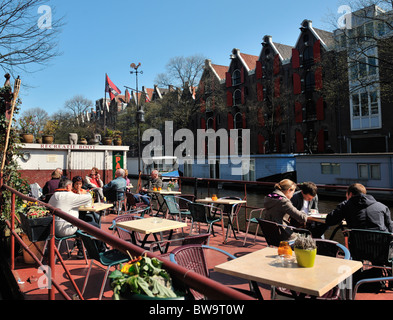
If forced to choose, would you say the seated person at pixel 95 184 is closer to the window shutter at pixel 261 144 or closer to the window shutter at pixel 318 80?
the window shutter at pixel 318 80

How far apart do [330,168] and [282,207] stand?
19.2 meters

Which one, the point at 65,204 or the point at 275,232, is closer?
the point at 275,232

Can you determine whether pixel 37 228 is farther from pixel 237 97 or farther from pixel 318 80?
pixel 237 97

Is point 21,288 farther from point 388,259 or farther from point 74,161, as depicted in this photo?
point 74,161

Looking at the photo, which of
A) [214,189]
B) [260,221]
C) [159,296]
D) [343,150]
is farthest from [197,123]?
[159,296]

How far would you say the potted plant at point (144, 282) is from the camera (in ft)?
4.97

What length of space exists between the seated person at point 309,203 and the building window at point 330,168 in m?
17.5

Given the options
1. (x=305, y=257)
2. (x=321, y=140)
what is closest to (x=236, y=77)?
(x=321, y=140)

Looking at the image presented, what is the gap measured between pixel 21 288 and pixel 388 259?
178 inches

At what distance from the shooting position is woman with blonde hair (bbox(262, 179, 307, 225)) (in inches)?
186

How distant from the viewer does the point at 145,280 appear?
61.6 inches

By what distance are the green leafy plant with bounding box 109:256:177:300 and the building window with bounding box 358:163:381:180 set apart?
69.7ft

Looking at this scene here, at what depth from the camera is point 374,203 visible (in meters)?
4.12

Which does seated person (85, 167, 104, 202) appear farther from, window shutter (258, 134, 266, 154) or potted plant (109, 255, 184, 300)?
window shutter (258, 134, 266, 154)
